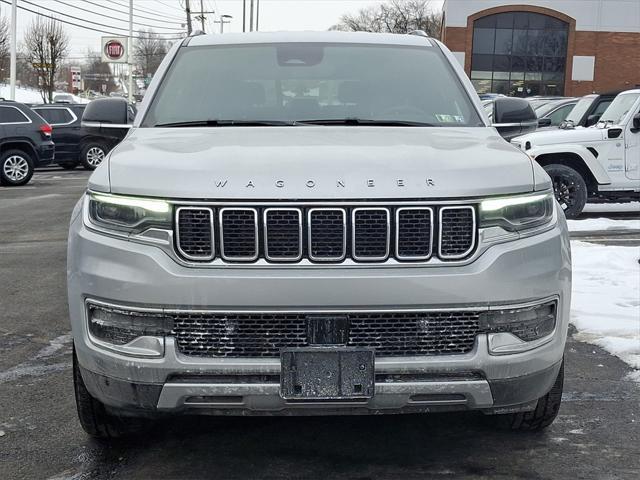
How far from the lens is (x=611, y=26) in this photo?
176 ft

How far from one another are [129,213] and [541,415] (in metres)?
1.99

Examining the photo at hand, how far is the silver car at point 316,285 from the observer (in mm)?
2865

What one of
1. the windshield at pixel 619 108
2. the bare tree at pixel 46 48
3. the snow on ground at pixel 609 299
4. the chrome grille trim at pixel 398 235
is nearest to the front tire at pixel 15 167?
the windshield at pixel 619 108

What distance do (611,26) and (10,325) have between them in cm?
5442

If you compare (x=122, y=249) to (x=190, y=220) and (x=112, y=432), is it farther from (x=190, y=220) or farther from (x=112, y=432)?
(x=112, y=432)

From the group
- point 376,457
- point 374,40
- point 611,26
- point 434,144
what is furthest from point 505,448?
point 611,26

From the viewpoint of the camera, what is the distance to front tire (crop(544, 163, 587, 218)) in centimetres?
1122

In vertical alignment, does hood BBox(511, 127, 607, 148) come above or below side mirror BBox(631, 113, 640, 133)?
below

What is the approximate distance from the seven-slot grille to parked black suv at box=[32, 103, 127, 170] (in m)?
18.4

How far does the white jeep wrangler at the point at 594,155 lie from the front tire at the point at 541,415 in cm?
797

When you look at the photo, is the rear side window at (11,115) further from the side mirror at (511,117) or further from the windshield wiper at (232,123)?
the side mirror at (511,117)

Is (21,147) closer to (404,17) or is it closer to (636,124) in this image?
(636,124)

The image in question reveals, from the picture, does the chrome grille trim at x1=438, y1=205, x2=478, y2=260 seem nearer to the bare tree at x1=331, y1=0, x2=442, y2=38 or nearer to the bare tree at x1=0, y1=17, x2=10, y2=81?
the bare tree at x1=0, y1=17, x2=10, y2=81

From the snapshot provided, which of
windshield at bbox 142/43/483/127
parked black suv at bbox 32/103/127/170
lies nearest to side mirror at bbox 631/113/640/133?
windshield at bbox 142/43/483/127
